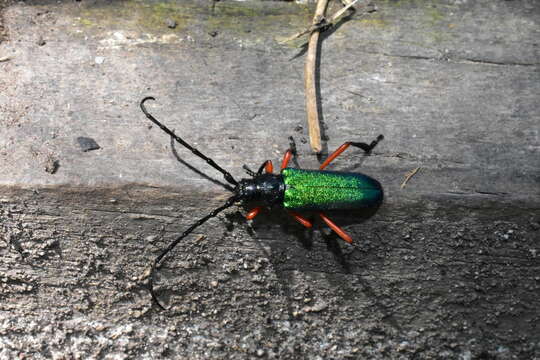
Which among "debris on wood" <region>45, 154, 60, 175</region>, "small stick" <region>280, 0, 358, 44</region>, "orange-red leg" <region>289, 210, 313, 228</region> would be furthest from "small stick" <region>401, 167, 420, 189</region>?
"debris on wood" <region>45, 154, 60, 175</region>

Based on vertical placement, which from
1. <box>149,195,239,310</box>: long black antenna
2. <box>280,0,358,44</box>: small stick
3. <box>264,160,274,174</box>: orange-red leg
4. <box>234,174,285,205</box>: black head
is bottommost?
<box>149,195,239,310</box>: long black antenna

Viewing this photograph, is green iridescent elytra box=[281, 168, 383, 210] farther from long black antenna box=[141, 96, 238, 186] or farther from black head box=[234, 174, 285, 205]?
long black antenna box=[141, 96, 238, 186]

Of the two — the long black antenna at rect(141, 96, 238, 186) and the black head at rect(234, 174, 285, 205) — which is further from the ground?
the long black antenna at rect(141, 96, 238, 186)

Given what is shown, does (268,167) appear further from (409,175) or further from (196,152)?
(409,175)

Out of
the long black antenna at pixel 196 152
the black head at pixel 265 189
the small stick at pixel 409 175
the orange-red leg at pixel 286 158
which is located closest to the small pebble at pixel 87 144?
the long black antenna at pixel 196 152

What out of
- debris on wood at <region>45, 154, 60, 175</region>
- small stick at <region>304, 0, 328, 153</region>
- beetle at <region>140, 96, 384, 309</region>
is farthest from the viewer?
small stick at <region>304, 0, 328, 153</region>

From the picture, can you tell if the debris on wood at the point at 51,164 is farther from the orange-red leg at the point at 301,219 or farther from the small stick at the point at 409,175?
the small stick at the point at 409,175

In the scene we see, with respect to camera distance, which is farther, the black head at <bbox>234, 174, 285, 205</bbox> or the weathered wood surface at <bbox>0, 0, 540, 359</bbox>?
the black head at <bbox>234, 174, 285, 205</bbox>

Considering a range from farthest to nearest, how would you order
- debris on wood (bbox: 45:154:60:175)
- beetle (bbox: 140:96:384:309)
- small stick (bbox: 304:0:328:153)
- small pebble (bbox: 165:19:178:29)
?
1. small pebble (bbox: 165:19:178:29)
2. small stick (bbox: 304:0:328:153)
3. beetle (bbox: 140:96:384:309)
4. debris on wood (bbox: 45:154:60:175)

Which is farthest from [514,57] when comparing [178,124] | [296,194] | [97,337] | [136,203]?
[97,337]
